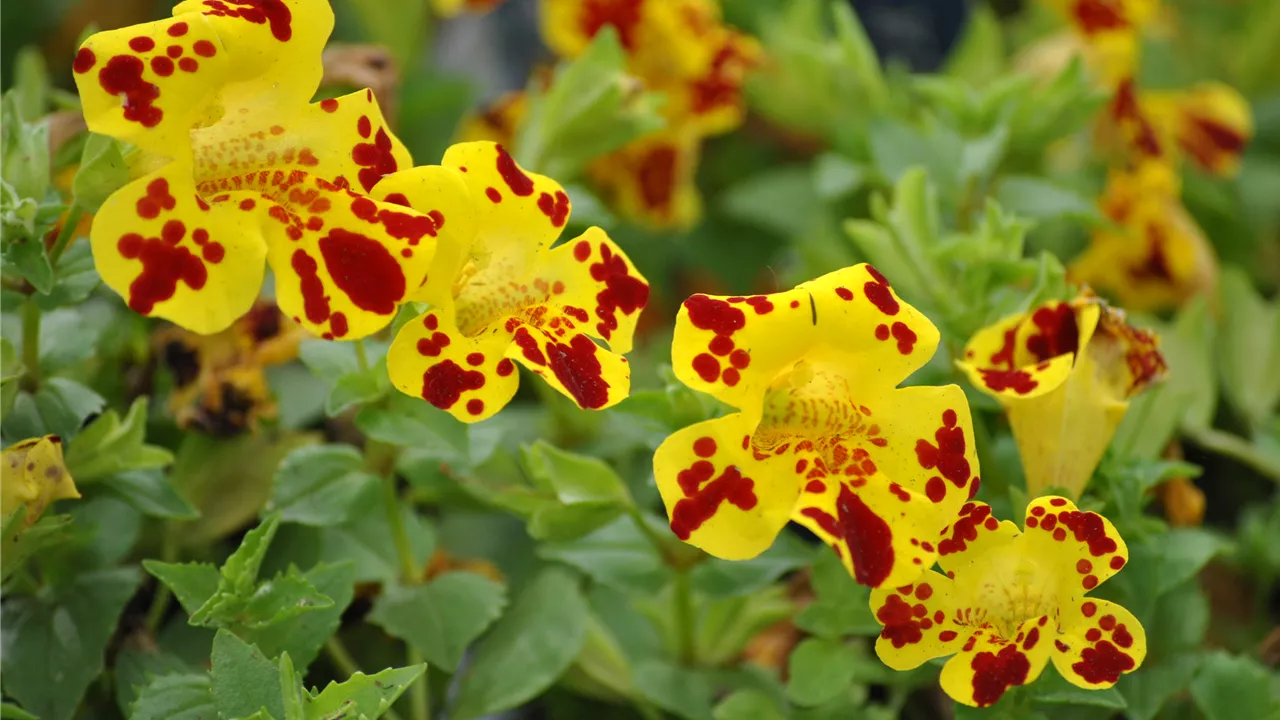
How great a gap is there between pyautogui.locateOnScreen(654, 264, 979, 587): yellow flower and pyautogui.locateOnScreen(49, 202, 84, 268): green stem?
27 cm

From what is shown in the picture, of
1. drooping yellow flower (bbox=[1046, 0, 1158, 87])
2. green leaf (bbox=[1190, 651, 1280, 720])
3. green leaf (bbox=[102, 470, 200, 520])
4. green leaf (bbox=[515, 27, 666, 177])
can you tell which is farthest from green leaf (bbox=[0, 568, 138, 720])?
drooping yellow flower (bbox=[1046, 0, 1158, 87])

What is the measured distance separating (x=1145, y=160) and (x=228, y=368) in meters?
0.67

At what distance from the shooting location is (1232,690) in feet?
1.92

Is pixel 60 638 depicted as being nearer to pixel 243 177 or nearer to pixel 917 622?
pixel 243 177

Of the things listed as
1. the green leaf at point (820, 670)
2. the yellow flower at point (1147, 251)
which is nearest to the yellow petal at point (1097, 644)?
the green leaf at point (820, 670)

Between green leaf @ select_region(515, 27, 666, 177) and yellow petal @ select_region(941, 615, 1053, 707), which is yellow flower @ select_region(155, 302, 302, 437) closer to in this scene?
green leaf @ select_region(515, 27, 666, 177)

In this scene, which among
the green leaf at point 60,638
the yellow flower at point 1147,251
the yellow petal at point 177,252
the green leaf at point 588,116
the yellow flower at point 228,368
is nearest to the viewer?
the yellow petal at point 177,252

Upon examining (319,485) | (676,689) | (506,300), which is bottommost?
(676,689)

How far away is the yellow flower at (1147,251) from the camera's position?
2.95 feet

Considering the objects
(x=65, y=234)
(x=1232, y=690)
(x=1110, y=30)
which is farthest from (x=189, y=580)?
(x=1110, y=30)

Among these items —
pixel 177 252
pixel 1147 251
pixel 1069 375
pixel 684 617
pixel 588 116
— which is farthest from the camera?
pixel 1147 251

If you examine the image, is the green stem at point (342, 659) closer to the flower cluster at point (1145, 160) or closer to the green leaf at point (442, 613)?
the green leaf at point (442, 613)

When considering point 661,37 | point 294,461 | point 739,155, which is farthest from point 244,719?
point 739,155

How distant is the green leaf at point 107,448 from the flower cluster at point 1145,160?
638mm
